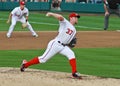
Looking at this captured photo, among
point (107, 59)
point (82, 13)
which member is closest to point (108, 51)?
point (107, 59)

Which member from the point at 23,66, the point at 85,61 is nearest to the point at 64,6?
the point at 85,61

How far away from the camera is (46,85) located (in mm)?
10492

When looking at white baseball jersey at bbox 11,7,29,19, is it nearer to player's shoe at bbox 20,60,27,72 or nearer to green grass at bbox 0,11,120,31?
green grass at bbox 0,11,120,31

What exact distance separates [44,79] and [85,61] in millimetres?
3449

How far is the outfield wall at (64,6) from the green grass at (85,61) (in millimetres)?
25709

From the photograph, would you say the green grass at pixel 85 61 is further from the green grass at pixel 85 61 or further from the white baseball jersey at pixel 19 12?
the white baseball jersey at pixel 19 12

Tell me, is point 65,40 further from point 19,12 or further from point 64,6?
point 64,6

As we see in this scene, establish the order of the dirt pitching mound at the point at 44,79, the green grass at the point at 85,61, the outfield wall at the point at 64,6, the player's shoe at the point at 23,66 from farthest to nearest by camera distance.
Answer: the outfield wall at the point at 64,6 → the green grass at the point at 85,61 → the player's shoe at the point at 23,66 → the dirt pitching mound at the point at 44,79

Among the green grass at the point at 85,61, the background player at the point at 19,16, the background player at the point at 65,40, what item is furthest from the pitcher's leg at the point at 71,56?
the background player at the point at 19,16

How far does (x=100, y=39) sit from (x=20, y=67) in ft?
29.2

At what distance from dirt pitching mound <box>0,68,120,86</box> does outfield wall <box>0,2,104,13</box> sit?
30881 millimetres

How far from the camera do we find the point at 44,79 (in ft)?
36.9

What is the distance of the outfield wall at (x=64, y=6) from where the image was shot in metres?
43.1

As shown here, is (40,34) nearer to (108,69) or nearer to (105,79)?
(108,69)
